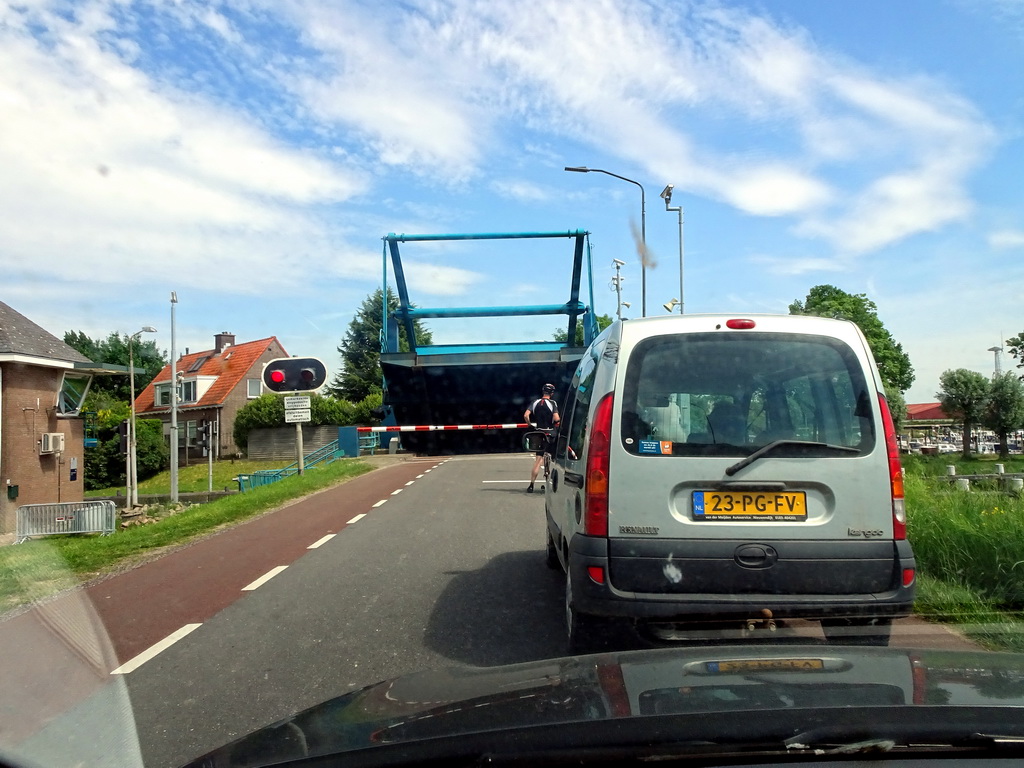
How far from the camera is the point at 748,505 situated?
4.25 m

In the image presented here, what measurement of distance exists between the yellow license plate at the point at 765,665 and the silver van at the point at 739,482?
3.50ft

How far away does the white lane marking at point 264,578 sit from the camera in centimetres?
726

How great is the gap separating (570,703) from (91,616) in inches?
205

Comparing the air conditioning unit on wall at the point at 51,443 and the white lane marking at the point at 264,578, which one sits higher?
the air conditioning unit on wall at the point at 51,443

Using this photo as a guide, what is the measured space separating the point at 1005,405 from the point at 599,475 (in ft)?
174

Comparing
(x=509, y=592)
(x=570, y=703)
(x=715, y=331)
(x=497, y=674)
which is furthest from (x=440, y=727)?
(x=509, y=592)

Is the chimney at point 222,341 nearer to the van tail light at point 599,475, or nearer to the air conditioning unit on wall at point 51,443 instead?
the air conditioning unit on wall at point 51,443

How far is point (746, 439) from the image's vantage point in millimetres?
4316

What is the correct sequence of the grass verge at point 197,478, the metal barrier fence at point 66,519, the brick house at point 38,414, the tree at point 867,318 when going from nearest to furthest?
the metal barrier fence at point 66,519, the brick house at point 38,414, the grass verge at point 197,478, the tree at point 867,318

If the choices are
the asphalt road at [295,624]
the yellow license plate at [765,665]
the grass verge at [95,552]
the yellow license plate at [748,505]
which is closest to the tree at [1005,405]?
the grass verge at [95,552]

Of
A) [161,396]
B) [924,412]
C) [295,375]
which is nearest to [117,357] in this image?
[161,396]

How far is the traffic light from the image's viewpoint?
861 inches

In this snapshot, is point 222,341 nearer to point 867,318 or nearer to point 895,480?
point 867,318

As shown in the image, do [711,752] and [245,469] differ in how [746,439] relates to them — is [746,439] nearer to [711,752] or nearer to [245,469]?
[711,752]
